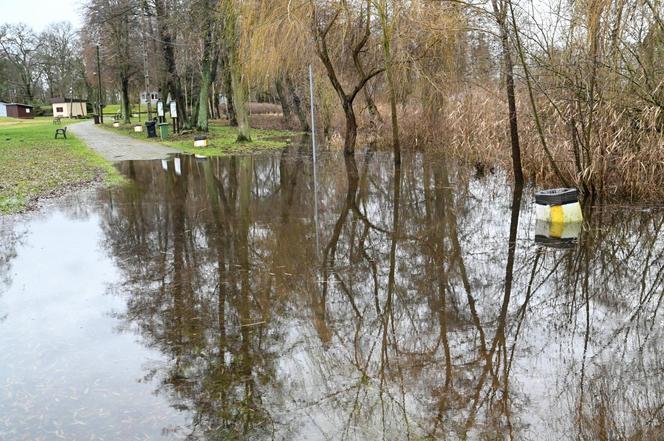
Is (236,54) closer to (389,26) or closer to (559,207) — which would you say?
(389,26)

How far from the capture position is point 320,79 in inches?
910

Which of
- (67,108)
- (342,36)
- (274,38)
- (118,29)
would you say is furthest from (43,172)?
(67,108)

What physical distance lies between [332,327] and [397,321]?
1.96ft

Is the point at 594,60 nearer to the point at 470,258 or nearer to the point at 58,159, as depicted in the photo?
the point at 470,258

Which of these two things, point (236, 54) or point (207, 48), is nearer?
point (236, 54)

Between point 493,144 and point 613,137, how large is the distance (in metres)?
4.78

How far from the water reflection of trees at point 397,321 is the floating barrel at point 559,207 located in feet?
1.04

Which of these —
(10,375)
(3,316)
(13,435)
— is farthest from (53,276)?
(13,435)

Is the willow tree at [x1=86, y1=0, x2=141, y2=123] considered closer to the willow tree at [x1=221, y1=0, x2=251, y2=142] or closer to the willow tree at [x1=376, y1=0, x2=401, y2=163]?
the willow tree at [x1=221, y1=0, x2=251, y2=142]

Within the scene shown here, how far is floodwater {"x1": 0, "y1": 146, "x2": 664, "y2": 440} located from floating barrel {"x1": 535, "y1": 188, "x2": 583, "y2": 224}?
29cm

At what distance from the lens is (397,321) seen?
18.7 ft

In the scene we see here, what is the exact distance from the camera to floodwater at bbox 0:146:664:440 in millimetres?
4074

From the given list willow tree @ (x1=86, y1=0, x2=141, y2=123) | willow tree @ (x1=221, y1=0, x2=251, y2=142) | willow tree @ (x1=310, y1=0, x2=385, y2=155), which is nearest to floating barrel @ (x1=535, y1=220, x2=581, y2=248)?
willow tree @ (x1=310, y1=0, x2=385, y2=155)

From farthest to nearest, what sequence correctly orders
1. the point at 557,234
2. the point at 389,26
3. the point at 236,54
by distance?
the point at 236,54 → the point at 389,26 → the point at 557,234
